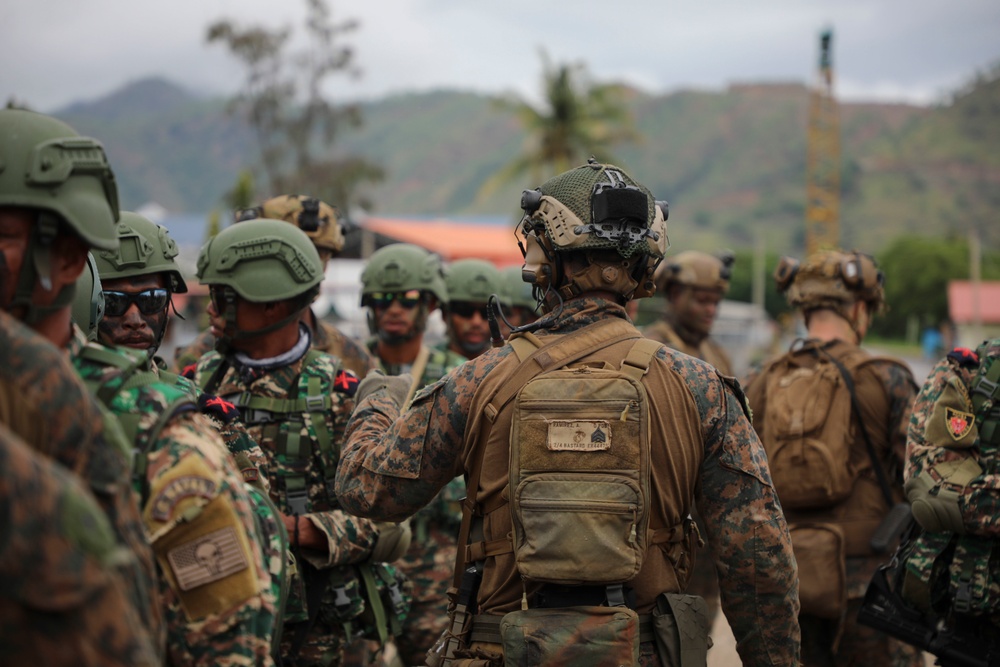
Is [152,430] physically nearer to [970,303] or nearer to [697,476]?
[697,476]

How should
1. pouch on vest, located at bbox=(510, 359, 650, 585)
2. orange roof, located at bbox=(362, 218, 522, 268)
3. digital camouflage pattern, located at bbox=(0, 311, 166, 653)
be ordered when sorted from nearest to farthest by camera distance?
digital camouflage pattern, located at bbox=(0, 311, 166, 653) < pouch on vest, located at bbox=(510, 359, 650, 585) < orange roof, located at bbox=(362, 218, 522, 268)

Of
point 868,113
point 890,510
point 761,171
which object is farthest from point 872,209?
point 890,510

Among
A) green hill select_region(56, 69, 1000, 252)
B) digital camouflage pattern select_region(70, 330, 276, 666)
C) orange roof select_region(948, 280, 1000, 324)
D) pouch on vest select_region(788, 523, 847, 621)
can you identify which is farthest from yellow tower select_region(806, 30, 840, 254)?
digital camouflage pattern select_region(70, 330, 276, 666)

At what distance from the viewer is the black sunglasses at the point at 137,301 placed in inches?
180

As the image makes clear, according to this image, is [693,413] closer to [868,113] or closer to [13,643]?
[13,643]

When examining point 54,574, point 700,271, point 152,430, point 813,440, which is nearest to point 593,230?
point 152,430

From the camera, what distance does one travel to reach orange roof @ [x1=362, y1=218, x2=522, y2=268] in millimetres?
34000

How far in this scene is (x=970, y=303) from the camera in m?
52.8

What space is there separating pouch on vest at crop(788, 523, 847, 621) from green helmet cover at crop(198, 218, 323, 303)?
10.4ft

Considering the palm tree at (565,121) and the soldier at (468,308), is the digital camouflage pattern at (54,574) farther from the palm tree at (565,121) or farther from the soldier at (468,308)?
the palm tree at (565,121)

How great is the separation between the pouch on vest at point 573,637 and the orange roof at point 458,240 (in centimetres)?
2844

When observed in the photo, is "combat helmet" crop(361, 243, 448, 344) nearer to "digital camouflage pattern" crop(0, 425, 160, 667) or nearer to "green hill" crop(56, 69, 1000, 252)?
"digital camouflage pattern" crop(0, 425, 160, 667)

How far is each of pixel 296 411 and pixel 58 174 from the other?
7.99 feet

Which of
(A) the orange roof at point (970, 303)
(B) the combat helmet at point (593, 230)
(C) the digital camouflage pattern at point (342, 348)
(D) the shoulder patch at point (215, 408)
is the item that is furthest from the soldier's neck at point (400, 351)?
(A) the orange roof at point (970, 303)
